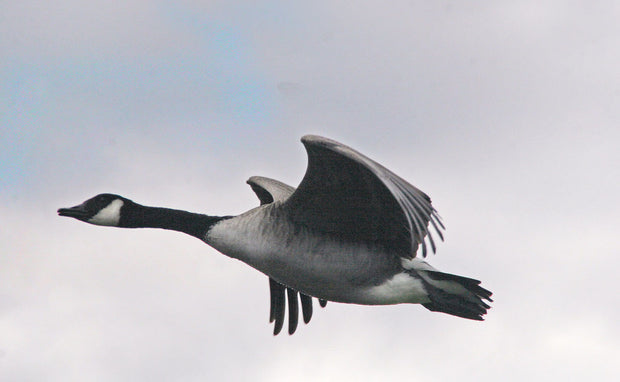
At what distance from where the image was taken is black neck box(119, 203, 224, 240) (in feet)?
47.2

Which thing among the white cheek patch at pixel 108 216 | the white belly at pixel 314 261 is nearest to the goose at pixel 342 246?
the white belly at pixel 314 261

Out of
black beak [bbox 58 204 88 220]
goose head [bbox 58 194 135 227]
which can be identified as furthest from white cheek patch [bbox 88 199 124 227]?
black beak [bbox 58 204 88 220]

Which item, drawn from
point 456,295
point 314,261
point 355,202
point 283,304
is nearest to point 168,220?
point 314,261

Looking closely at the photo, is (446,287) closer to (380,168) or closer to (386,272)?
(386,272)

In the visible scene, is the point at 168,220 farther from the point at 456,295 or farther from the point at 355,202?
the point at 456,295

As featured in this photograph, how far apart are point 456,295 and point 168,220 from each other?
3.91 meters

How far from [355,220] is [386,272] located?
0.78 metres

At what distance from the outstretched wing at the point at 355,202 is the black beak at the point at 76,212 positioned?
3.12 meters

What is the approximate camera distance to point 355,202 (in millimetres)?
13391

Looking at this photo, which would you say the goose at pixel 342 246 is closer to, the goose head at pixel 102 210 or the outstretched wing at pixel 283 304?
the goose head at pixel 102 210

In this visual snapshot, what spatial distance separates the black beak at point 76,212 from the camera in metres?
15.0

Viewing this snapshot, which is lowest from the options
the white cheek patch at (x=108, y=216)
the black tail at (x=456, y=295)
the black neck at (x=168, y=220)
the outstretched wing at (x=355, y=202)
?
the white cheek patch at (x=108, y=216)

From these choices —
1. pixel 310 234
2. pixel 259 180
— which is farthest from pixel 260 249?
pixel 259 180

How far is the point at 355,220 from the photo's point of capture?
13656 millimetres
